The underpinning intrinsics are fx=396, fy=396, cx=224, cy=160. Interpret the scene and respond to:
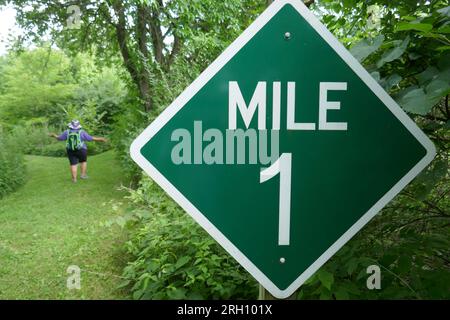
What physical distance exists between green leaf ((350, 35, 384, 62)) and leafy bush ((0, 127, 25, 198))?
9.03m

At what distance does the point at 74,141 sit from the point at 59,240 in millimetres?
3910

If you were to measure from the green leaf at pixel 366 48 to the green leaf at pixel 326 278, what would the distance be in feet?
2.85

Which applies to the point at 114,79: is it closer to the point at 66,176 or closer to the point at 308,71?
the point at 66,176

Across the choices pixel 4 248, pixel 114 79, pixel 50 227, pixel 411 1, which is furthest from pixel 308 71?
pixel 114 79

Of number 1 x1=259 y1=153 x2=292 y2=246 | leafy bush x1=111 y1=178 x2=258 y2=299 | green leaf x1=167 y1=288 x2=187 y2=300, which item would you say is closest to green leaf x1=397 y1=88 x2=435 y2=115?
number 1 x1=259 y1=153 x2=292 y2=246

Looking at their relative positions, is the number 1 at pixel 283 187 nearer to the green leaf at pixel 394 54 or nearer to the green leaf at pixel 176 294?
the green leaf at pixel 394 54

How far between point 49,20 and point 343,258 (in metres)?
9.99

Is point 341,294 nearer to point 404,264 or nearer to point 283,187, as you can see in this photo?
point 404,264

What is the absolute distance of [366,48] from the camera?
1178 mm

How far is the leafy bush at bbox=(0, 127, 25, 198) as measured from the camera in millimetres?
8812

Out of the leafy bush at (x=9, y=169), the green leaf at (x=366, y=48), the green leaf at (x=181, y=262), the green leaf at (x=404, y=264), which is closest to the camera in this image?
the green leaf at (x=366, y=48)

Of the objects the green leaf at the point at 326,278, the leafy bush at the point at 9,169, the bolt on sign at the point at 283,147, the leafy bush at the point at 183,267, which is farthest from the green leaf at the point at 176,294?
the leafy bush at the point at 9,169

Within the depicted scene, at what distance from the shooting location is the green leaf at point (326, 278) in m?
1.55

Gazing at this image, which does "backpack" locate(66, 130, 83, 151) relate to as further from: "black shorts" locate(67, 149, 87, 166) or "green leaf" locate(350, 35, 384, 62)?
"green leaf" locate(350, 35, 384, 62)
